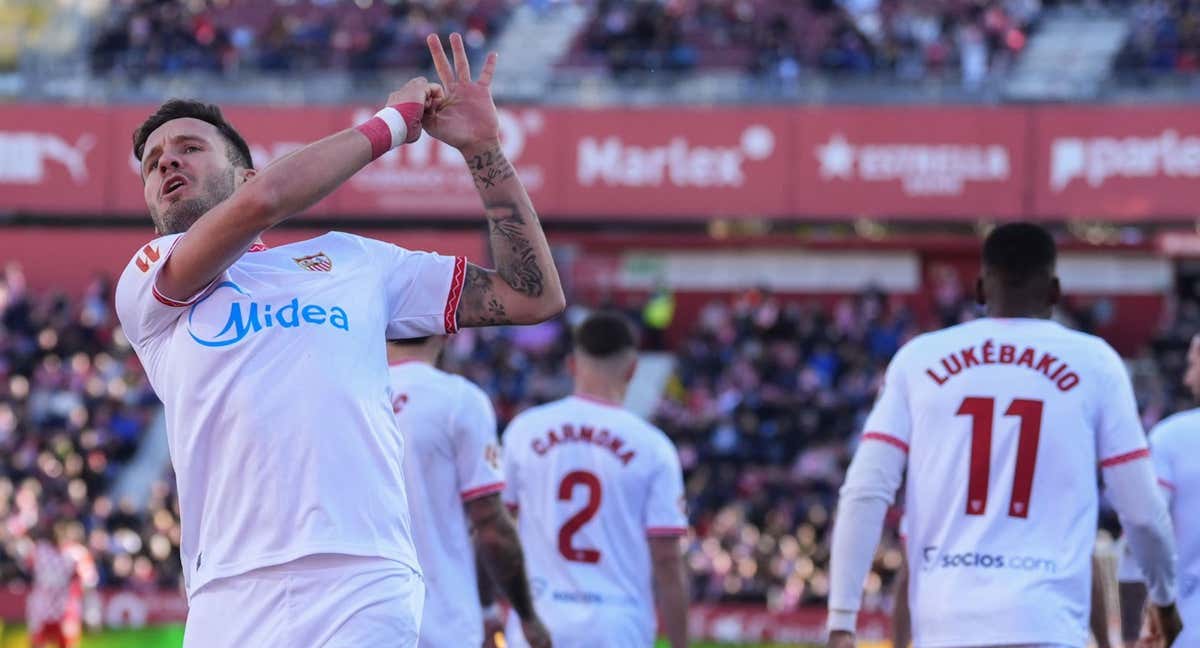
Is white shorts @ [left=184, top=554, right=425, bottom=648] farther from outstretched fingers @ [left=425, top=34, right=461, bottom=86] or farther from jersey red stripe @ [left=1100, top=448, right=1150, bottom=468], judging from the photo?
jersey red stripe @ [left=1100, top=448, right=1150, bottom=468]

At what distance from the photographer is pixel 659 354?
31094 mm

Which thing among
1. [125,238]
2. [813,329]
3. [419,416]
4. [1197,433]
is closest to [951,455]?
[1197,433]

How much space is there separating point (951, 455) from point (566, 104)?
2640 cm

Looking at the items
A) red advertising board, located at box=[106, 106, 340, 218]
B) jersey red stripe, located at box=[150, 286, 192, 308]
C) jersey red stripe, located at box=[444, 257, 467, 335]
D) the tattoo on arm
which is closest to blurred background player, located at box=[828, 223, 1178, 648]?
the tattoo on arm

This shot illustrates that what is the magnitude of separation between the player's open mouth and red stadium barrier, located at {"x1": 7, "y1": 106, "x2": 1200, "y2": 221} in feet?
86.9

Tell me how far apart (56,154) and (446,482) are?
27828mm

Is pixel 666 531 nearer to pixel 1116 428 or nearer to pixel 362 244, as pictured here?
pixel 1116 428

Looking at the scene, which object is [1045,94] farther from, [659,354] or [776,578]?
[776,578]

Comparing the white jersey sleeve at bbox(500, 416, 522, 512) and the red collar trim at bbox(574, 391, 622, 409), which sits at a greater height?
the red collar trim at bbox(574, 391, 622, 409)

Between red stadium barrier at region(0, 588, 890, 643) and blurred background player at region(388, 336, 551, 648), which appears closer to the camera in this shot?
blurred background player at region(388, 336, 551, 648)

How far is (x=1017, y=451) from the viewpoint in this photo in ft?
18.4

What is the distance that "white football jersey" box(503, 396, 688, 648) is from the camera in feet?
26.3

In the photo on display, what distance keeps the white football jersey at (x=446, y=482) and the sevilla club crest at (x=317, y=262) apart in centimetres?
256

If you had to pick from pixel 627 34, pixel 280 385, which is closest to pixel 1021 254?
pixel 280 385
